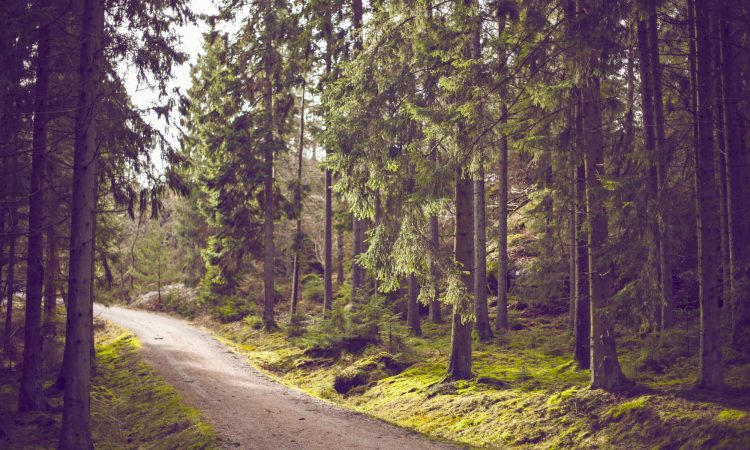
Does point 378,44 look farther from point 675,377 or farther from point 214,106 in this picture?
point 214,106

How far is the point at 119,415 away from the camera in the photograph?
12422 mm

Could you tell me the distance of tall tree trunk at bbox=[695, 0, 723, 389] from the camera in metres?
8.58

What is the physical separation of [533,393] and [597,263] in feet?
10.4

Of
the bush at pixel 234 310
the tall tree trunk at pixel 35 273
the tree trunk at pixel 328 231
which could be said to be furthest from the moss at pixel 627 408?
the bush at pixel 234 310

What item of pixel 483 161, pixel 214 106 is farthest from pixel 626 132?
pixel 214 106

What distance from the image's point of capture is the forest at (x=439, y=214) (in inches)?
348

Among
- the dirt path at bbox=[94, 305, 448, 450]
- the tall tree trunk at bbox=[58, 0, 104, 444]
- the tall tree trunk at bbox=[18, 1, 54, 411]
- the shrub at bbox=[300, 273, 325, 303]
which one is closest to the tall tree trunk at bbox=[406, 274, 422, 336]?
the dirt path at bbox=[94, 305, 448, 450]

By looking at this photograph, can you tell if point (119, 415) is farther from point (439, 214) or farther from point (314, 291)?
point (314, 291)

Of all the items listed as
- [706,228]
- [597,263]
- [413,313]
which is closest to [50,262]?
[413,313]

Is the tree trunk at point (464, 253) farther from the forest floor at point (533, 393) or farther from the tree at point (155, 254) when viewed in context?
the tree at point (155, 254)

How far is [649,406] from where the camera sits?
8547 millimetres

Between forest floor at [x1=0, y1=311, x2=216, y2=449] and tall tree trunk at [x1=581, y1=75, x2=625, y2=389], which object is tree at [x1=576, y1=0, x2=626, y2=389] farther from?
forest floor at [x1=0, y1=311, x2=216, y2=449]

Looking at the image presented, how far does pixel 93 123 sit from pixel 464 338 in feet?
29.7

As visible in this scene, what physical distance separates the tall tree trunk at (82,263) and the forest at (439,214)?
41 millimetres
